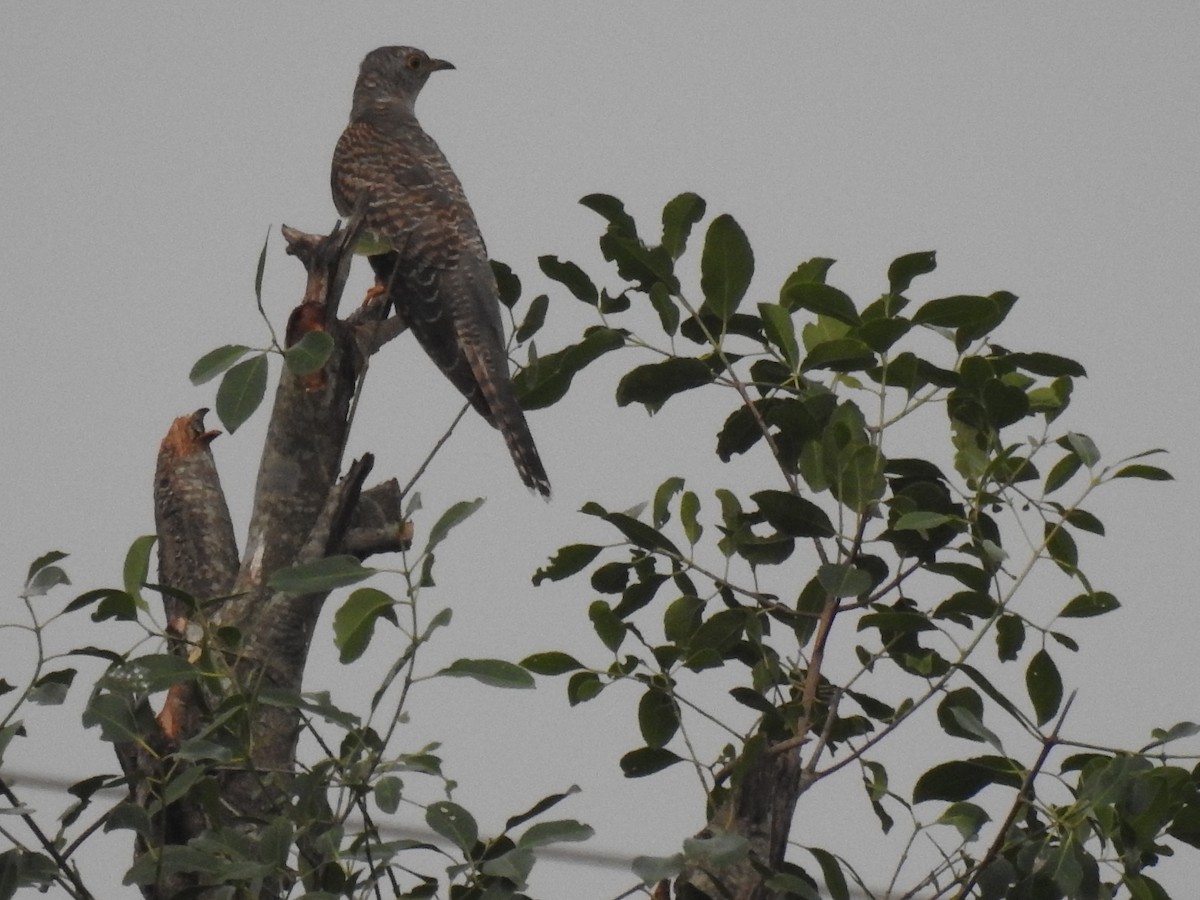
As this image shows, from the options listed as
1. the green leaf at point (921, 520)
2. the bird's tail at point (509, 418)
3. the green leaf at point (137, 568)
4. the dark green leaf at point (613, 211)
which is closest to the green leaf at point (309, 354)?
the green leaf at point (137, 568)

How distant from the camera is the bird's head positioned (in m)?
5.86

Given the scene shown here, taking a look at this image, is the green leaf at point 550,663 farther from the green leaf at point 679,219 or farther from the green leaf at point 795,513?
the green leaf at point 679,219

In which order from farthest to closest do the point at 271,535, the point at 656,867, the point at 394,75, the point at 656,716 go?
the point at 394,75
the point at 271,535
the point at 656,716
the point at 656,867

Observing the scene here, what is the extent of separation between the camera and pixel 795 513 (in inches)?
63.5

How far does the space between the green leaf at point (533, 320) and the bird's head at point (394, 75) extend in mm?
3818

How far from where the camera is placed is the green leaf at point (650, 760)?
1709 millimetres

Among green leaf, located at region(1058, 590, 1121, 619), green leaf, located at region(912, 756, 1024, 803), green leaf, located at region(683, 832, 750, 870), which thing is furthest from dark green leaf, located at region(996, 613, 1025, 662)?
green leaf, located at region(683, 832, 750, 870)

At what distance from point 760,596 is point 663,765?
0.24m

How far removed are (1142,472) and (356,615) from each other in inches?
36.0

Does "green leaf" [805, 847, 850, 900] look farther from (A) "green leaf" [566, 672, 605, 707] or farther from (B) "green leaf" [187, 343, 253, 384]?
(B) "green leaf" [187, 343, 253, 384]

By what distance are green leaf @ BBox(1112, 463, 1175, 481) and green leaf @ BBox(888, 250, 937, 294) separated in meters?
0.33

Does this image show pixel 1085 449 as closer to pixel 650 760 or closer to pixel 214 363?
pixel 650 760

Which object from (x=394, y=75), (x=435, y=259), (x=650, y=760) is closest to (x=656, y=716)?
(x=650, y=760)

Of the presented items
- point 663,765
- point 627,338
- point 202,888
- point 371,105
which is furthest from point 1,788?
point 371,105
